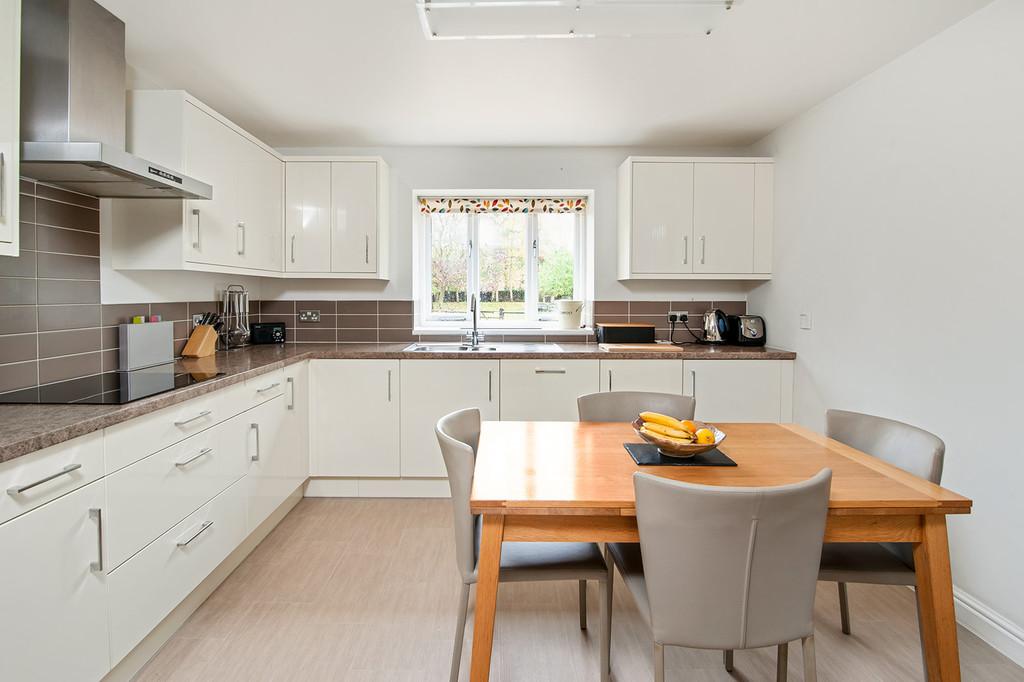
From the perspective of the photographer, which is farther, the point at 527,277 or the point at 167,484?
the point at 527,277

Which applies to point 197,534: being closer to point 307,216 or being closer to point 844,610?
point 307,216

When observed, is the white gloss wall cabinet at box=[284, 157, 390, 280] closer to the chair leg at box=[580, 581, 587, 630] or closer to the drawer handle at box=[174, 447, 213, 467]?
the drawer handle at box=[174, 447, 213, 467]

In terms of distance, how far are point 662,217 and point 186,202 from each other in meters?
2.81

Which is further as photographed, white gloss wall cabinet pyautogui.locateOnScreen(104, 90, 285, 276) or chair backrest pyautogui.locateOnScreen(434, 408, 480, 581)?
white gloss wall cabinet pyautogui.locateOnScreen(104, 90, 285, 276)

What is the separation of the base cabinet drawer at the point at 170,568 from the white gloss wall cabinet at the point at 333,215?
1729mm

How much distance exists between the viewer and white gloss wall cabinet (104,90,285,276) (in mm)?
2604

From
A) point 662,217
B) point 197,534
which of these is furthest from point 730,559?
point 662,217

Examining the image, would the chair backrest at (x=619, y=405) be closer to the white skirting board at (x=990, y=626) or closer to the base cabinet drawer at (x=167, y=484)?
the white skirting board at (x=990, y=626)

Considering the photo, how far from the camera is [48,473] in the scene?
4.94 ft

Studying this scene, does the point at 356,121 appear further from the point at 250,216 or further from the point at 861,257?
the point at 861,257

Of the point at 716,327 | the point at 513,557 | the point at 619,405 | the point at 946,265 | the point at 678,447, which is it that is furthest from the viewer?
the point at 716,327

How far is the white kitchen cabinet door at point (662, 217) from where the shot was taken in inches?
153

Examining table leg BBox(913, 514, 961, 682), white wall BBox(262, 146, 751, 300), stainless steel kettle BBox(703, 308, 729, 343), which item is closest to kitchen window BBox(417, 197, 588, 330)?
white wall BBox(262, 146, 751, 300)

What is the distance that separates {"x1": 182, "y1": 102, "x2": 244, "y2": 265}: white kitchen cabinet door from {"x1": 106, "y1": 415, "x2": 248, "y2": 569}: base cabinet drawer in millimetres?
910
